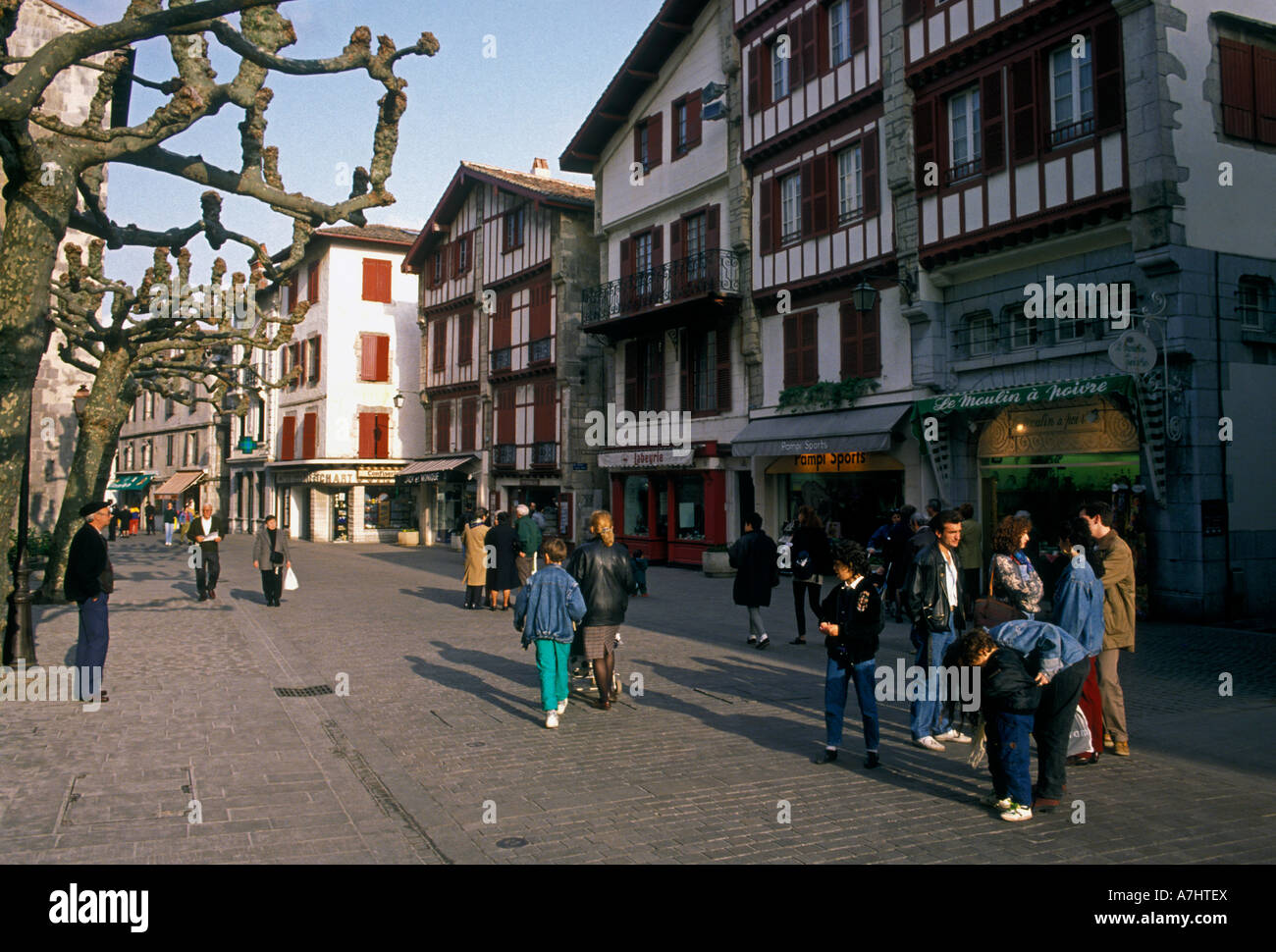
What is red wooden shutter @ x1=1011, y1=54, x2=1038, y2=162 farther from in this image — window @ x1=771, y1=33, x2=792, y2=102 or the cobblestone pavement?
the cobblestone pavement

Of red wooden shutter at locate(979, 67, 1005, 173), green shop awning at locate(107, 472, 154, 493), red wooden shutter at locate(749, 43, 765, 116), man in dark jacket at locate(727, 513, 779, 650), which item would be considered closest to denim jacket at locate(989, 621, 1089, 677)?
man in dark jacket at locate(727, 513, 779, 650)

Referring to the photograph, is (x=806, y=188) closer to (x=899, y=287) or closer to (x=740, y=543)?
(x=899, y=287)

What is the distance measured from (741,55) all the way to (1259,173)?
12.5 meters

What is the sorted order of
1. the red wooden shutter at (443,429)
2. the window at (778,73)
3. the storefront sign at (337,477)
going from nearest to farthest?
the window at (778,73) < the red wooden shutter at (443,429) < the storefront sign at (337,477)

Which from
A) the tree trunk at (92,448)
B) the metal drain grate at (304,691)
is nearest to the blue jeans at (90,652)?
the metal drain grate at (304,691)

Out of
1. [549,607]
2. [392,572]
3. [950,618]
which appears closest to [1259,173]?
[950,618]

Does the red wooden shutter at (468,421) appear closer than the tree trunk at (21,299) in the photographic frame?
No

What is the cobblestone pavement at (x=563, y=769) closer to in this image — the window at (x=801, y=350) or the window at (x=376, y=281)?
the window at (x=801, y=350)

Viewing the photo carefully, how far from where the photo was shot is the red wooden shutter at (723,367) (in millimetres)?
24344

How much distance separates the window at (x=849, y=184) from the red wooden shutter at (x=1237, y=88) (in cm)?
671

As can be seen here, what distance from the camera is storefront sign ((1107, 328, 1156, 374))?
44.7 feet

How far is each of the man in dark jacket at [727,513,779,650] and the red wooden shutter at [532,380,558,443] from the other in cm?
1973

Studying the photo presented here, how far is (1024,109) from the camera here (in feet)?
53.1

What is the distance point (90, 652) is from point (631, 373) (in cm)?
2017
